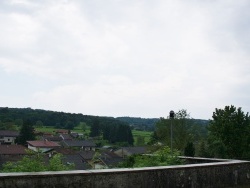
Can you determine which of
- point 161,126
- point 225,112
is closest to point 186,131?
point 161,126

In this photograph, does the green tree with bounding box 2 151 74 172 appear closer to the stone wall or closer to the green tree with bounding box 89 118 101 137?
the stone wall

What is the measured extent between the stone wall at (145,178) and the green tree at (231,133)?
2087cm

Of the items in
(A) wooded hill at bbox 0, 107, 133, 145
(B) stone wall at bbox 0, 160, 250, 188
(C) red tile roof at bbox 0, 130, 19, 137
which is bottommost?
(C) red tile roof at bbox 0, 130, 19, 137

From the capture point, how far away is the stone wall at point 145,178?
6051 millimetres

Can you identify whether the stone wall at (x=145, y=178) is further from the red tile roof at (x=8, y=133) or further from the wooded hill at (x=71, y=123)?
the wooded hill at (x=71, y=123)

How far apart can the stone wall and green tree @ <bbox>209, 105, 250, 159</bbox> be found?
68.5 ft

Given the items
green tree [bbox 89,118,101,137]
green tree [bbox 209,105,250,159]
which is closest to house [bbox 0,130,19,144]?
green tree [bbox 89,118,101,137]

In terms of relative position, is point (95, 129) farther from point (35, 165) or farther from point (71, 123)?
point (35, 165)

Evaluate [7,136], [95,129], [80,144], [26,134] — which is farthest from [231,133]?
[95,129]

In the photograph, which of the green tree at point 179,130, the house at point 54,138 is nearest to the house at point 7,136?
the house at point 54,138

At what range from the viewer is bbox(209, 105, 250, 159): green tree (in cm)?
3027

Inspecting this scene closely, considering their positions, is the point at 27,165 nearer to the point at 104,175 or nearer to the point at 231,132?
the point at 104,175

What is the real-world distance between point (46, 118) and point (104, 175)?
522ft

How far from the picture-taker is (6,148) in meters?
76.8
